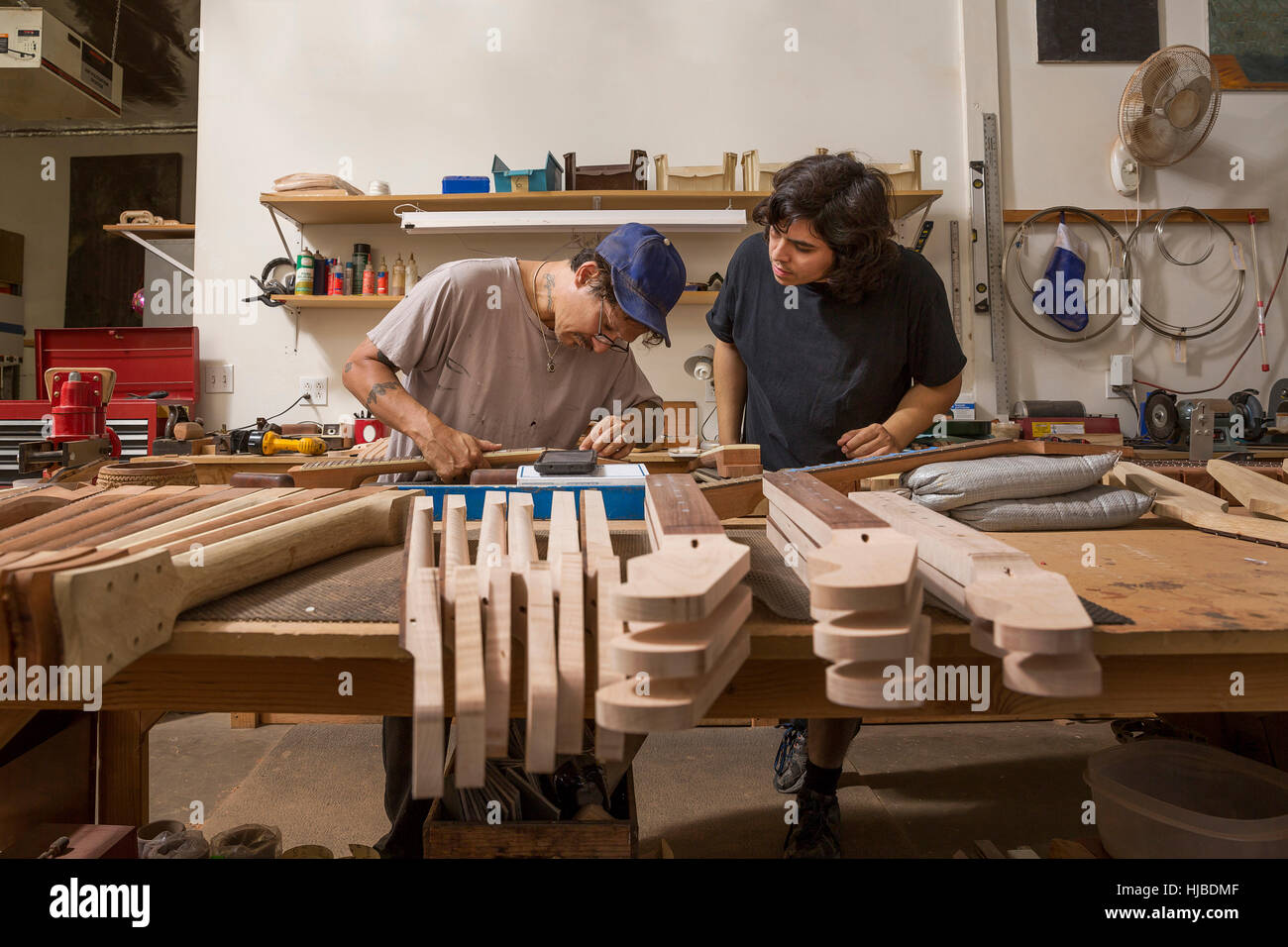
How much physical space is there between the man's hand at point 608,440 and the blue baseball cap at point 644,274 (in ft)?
0.95

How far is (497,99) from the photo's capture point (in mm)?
4691

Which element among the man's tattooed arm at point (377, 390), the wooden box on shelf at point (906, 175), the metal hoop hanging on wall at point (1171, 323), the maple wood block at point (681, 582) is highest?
the wooden box on shelf at point (906, 175)

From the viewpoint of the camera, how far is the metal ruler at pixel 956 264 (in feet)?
15.4

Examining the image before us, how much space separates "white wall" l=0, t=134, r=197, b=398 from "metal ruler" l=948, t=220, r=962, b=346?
22.3 feet

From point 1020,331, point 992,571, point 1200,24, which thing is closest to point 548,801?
point 992,571

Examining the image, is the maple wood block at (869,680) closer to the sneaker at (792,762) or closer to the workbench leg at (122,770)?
the workbench leg at (122,770)

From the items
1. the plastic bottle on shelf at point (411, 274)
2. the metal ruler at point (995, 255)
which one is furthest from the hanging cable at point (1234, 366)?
the plastic bottle on shelf at point (411, 274)

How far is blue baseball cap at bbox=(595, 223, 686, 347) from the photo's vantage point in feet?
6.59

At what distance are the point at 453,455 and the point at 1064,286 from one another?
14.1 feet

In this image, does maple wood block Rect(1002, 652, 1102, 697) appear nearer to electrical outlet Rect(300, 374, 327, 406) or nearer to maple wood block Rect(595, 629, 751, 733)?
maple wood block Rect(595, 629, 751, 733)

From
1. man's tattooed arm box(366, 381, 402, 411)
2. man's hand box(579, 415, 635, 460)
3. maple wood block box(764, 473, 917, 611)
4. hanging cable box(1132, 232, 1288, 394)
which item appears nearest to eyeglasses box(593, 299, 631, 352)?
man's hand box(579, 415, 635, 460)

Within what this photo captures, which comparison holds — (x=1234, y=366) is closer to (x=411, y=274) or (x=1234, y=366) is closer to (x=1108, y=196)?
(x=1108, y=196)

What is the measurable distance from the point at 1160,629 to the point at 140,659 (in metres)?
1.09
